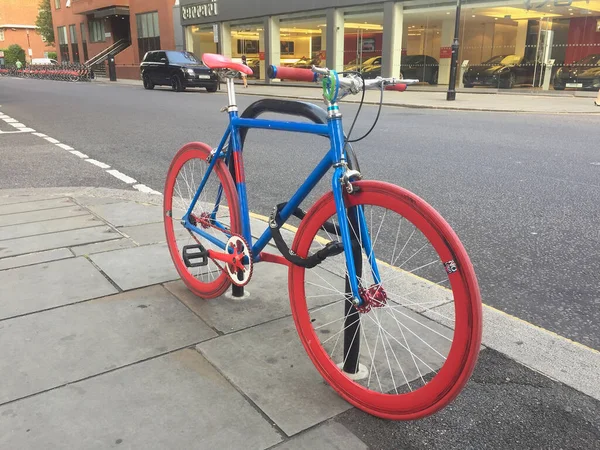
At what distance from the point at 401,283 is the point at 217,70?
5.64ft

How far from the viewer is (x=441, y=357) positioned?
8.61 ft

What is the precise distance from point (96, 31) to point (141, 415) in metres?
55.1

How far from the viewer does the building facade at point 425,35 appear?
22703 mm

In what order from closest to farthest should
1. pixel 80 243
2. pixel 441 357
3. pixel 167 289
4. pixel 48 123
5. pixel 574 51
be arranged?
pixel 441 357 < pixel 167 289 < pixel 80 243 < pixel 48 123 < pixel 574 51

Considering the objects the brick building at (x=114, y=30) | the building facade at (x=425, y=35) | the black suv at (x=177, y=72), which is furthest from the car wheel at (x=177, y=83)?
the brick building at (x=114, y=30)

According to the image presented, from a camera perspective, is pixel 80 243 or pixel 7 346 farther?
pixel 80 243

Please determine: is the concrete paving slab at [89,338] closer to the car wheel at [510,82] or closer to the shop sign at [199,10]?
the car wheel at [510,82]

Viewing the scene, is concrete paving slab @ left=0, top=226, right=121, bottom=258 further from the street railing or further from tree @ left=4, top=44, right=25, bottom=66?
tree @ left=4, top=44, right=25, bottom=66

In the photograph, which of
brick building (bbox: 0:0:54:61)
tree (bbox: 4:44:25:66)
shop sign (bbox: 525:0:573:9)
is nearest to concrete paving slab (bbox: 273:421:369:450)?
shop sign (bbox: 525:0:573:9)

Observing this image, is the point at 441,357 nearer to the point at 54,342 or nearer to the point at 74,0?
the point at 54,342

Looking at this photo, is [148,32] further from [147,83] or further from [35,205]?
[35,205]

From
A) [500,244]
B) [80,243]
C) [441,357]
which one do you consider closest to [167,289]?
[80,243]

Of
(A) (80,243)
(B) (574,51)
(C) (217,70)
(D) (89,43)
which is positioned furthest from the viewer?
(D) (89,43)

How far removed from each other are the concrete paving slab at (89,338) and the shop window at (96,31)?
5225 centimetres
